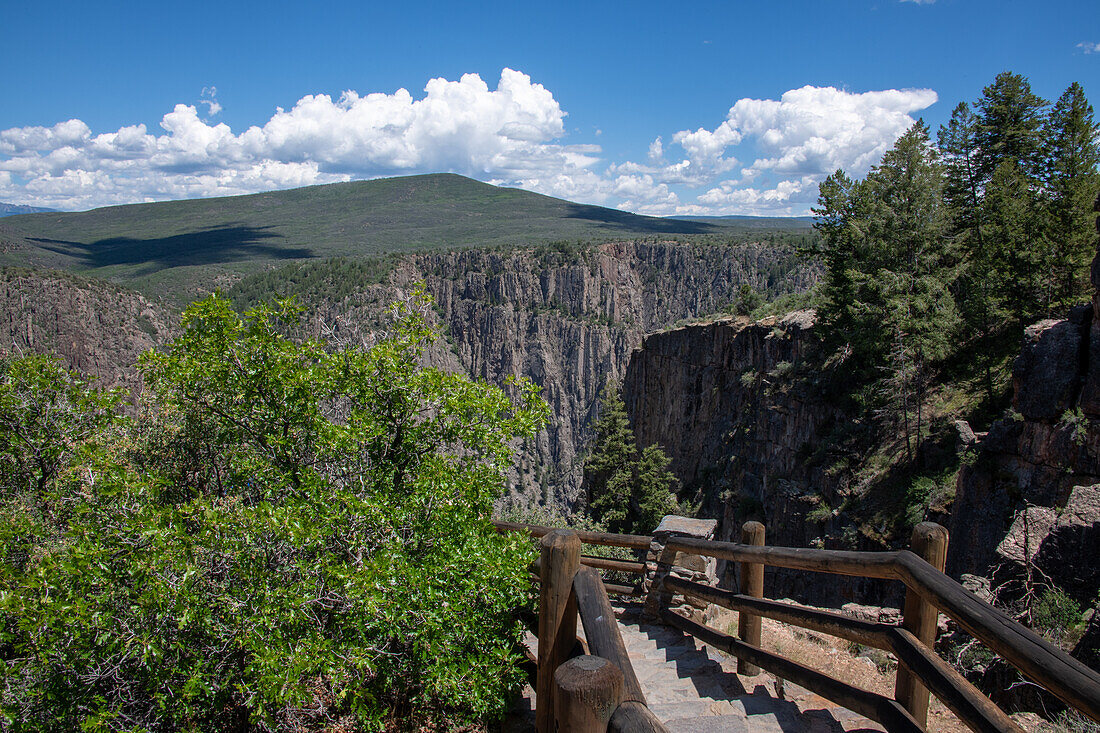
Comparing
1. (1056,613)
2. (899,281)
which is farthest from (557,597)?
(899,281)

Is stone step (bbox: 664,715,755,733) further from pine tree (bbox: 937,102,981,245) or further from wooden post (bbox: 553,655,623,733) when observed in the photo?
pine tree (bbox: 937,102,981,245)

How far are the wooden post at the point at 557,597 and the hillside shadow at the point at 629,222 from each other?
467 ft

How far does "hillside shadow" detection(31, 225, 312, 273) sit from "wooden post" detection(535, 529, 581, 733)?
12445 cm

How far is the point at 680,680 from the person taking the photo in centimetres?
454

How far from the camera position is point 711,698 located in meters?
4.20

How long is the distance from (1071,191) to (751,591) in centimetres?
1954

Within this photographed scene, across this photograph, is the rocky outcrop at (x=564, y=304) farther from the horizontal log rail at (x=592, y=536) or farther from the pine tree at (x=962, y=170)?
the horizontal log rail at (x=592, y=536)

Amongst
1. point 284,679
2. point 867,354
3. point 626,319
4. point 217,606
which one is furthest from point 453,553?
point 626,319

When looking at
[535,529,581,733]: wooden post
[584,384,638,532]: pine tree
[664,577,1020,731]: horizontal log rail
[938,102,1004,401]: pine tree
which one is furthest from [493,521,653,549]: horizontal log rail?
[584,384,638,532]: pine tree

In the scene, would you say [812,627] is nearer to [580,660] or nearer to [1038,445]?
[580,660]

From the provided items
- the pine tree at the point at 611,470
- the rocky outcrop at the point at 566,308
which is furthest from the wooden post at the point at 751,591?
the rocky outcrop at the point at 566,308

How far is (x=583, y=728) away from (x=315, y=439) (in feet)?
13.0

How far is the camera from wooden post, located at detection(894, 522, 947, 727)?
3.35 m

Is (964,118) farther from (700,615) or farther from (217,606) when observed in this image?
(217,606)
